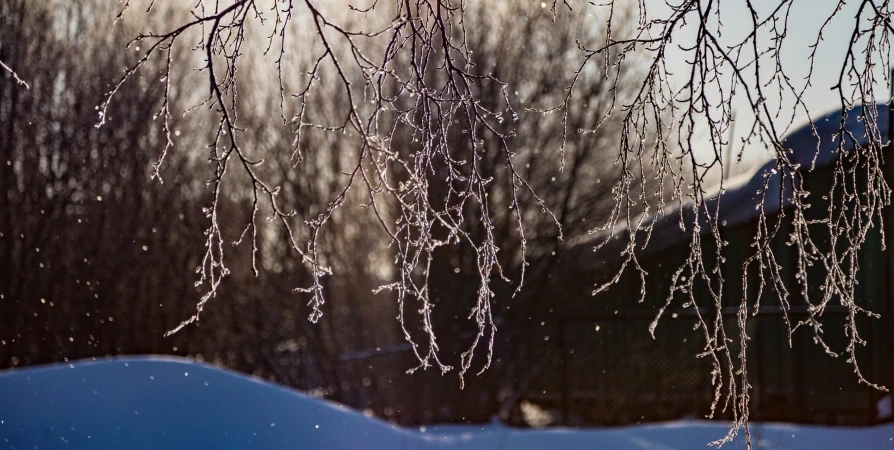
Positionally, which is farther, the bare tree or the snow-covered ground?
the snow-covered ground

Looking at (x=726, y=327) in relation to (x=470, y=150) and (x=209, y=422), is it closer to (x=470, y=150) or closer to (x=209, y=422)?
(x=470, y=150)

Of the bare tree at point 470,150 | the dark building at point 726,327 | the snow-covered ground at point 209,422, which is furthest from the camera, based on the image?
the dark building at point 726,327

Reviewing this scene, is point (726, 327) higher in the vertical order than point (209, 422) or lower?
higher

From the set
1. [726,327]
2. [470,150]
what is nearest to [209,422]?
[470,150]

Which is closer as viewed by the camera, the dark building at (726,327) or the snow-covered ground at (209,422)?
the snow-covered ground at (209,422)

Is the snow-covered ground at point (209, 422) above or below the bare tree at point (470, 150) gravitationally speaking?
below

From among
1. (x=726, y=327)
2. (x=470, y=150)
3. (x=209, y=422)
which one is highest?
(x=470, y=150)

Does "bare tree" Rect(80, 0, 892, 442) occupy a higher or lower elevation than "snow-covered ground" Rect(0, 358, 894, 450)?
higher

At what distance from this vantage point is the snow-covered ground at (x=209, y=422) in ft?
17.9

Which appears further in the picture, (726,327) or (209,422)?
(726,327)

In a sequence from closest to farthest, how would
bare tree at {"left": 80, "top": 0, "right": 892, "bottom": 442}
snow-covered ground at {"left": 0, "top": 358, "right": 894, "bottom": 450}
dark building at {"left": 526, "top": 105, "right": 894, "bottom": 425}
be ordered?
bare tree at {"left": 80, "top": 0, "right": 892, "bottom": 442}
snow-covered ground at {"left": 0, "top": 358, "right": 894, "bottom": 450}
dark building at {"left": 526, "top": 105, "right": 894, "bottom": 425}

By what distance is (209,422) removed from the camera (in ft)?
18.0

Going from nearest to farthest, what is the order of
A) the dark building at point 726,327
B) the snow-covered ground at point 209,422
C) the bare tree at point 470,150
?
the bare tree at point 470,150 < the snow-covered ground at point 209,422 < the dark building at point 726,327

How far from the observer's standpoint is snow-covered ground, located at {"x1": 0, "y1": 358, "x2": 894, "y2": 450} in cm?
547
